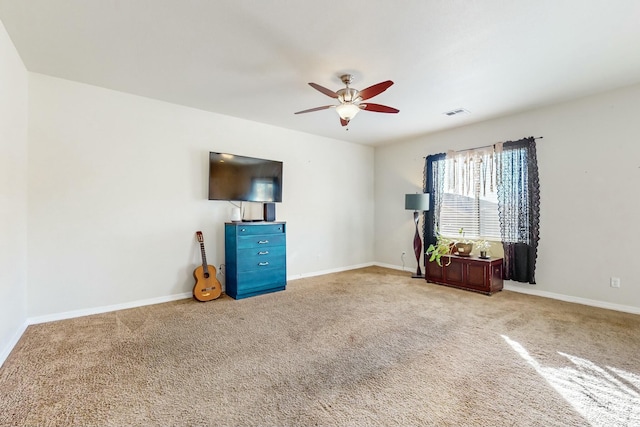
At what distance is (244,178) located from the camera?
14.6 feet

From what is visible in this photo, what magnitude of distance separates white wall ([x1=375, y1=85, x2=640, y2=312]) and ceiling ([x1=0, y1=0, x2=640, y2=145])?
363mm

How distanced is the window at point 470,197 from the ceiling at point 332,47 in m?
1.07

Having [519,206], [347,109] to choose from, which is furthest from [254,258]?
[519,206]

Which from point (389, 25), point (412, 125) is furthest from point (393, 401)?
point (412, 125)

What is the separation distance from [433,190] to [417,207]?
579 mm

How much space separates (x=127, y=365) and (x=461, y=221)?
496cm

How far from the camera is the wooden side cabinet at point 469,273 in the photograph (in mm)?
4180

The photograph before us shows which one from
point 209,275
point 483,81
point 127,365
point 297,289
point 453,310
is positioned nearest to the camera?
point 127,365

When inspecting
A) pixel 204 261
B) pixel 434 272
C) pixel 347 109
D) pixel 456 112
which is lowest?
pixel 434 272

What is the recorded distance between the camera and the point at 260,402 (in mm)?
1797

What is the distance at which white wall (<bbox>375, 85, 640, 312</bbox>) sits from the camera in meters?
3.46

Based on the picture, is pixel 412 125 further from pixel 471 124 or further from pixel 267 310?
pixel 267 310

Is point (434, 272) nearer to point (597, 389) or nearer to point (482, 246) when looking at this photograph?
point (482, 246)

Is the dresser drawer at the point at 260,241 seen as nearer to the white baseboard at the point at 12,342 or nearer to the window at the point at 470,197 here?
the white baseboard at the point at 12,342
